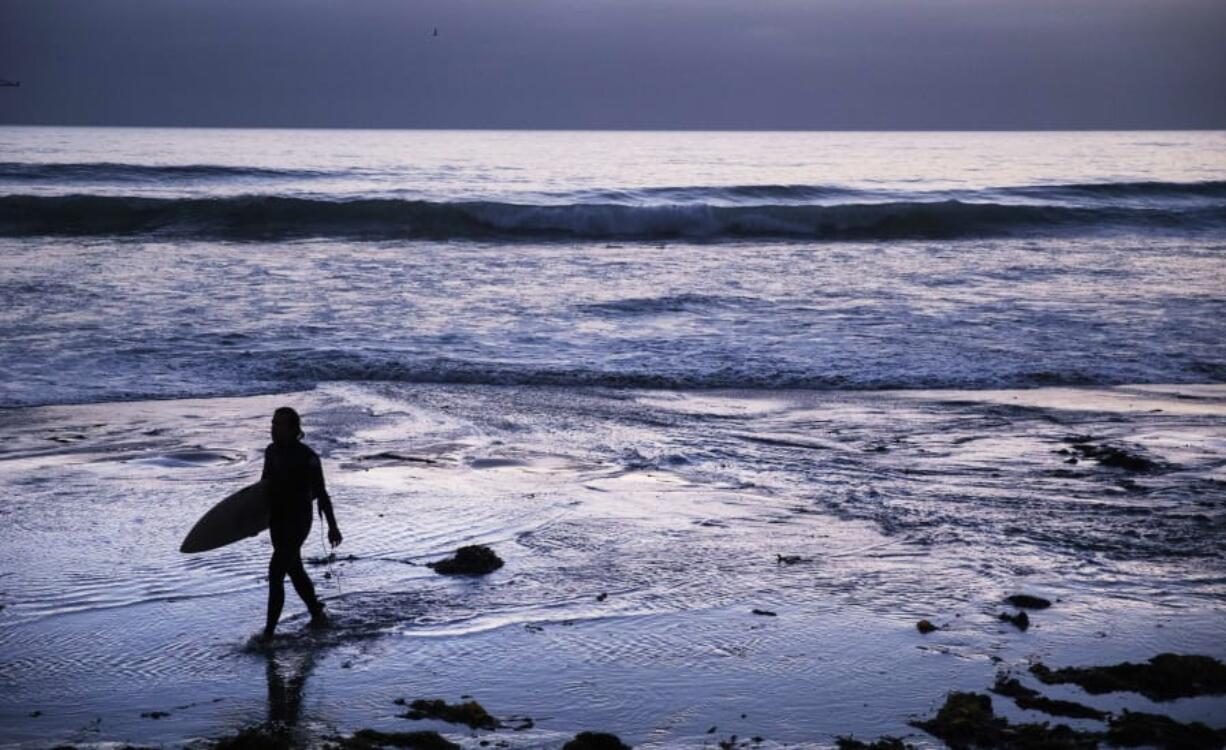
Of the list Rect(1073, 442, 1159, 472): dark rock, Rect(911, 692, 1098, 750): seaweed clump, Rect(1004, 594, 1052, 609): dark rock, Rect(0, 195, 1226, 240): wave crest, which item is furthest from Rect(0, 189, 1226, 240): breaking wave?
Rect(911, 692, 1098, 750): seaweed clump

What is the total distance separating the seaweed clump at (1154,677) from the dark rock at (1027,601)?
0.86 meters

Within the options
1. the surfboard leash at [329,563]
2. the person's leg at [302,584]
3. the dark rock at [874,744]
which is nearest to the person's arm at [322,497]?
the person's leg at [302,584]

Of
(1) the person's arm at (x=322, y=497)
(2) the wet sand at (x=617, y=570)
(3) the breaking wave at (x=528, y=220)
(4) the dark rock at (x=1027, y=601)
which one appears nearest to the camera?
(2) the wet sand at (x=617, y=570)

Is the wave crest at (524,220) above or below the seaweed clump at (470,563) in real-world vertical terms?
above

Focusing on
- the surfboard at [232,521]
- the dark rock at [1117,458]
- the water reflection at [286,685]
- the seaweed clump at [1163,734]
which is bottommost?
the seaweed clump at [1163,734]

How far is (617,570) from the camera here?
729 cm

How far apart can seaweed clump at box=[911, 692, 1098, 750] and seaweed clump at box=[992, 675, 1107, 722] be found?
18 cm

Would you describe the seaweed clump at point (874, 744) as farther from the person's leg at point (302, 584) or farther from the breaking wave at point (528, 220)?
the breaking wave at point (528, 220)

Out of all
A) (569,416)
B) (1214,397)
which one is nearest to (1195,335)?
(1214,397)

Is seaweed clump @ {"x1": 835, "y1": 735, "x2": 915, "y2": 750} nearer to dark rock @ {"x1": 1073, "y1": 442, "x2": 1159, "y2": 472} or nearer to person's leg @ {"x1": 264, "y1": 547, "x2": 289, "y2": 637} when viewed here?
person's leg @ {"x1": 264, "y1": 547, "x2": 289, "y2": 637}

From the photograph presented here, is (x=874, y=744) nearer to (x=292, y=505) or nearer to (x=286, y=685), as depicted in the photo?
(x=286, y=685)

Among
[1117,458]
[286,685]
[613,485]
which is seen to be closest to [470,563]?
[286,685]

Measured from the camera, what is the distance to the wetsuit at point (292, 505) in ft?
20.8

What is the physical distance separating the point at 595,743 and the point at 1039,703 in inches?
80.2
